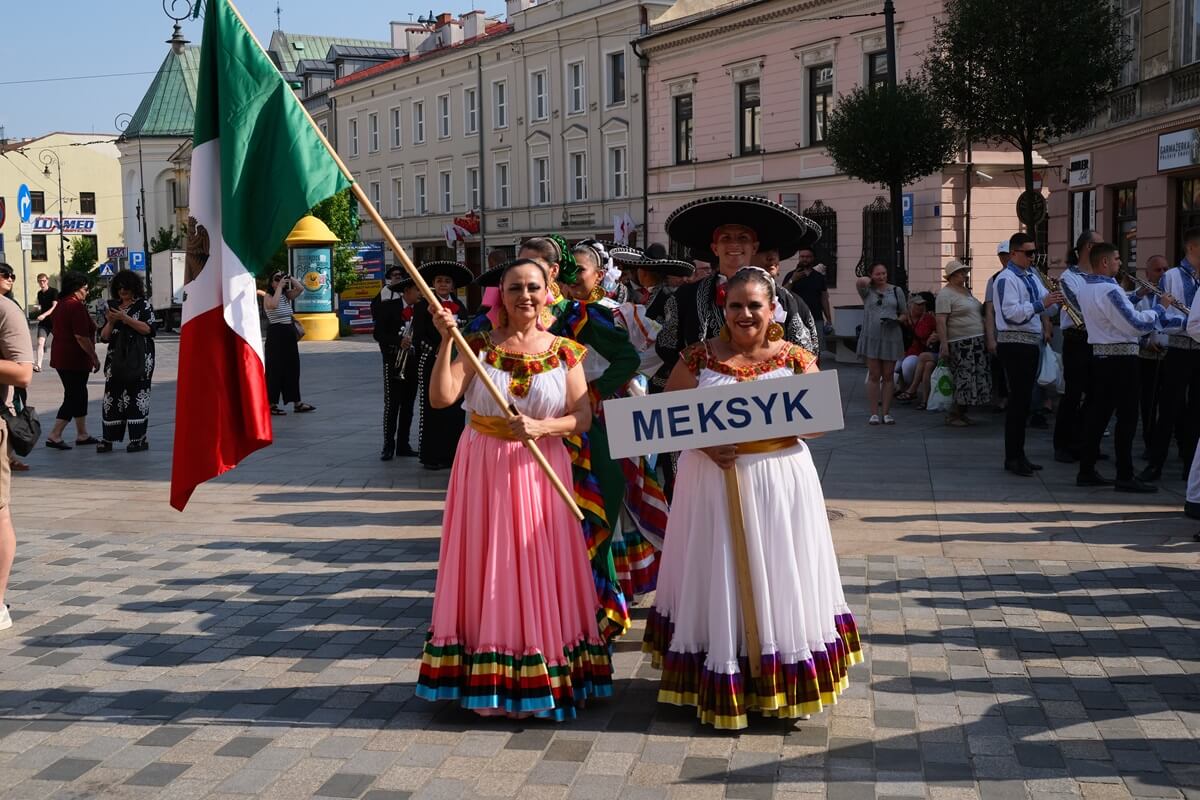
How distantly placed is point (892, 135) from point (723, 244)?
711 inches

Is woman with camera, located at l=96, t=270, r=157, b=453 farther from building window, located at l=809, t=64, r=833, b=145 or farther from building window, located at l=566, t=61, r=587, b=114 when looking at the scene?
building window, located at l=566, t=61, r=587, b=114

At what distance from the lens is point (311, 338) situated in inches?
1400

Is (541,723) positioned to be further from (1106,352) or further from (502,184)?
(502,184)

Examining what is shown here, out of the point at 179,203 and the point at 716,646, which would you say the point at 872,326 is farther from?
the point at 179,203

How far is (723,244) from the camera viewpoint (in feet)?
19.2

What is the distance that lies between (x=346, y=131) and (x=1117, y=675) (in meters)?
59.8

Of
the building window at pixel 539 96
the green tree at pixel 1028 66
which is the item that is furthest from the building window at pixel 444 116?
the green tree at pixel 1028 66

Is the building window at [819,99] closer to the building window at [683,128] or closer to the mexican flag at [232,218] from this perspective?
the building window at [683,128]

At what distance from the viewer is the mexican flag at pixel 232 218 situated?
507 cm

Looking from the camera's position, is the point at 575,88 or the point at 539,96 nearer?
the point at 575,88

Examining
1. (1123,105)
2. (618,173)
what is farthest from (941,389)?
(618,173)

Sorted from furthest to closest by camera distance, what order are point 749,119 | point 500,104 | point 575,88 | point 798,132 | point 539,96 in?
point 500,104 → point 539,96 → point 575,88 → point 749,119 → point 798,132

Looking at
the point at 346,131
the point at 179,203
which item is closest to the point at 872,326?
the point at 346,131

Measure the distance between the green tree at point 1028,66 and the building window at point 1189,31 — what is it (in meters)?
1.57
